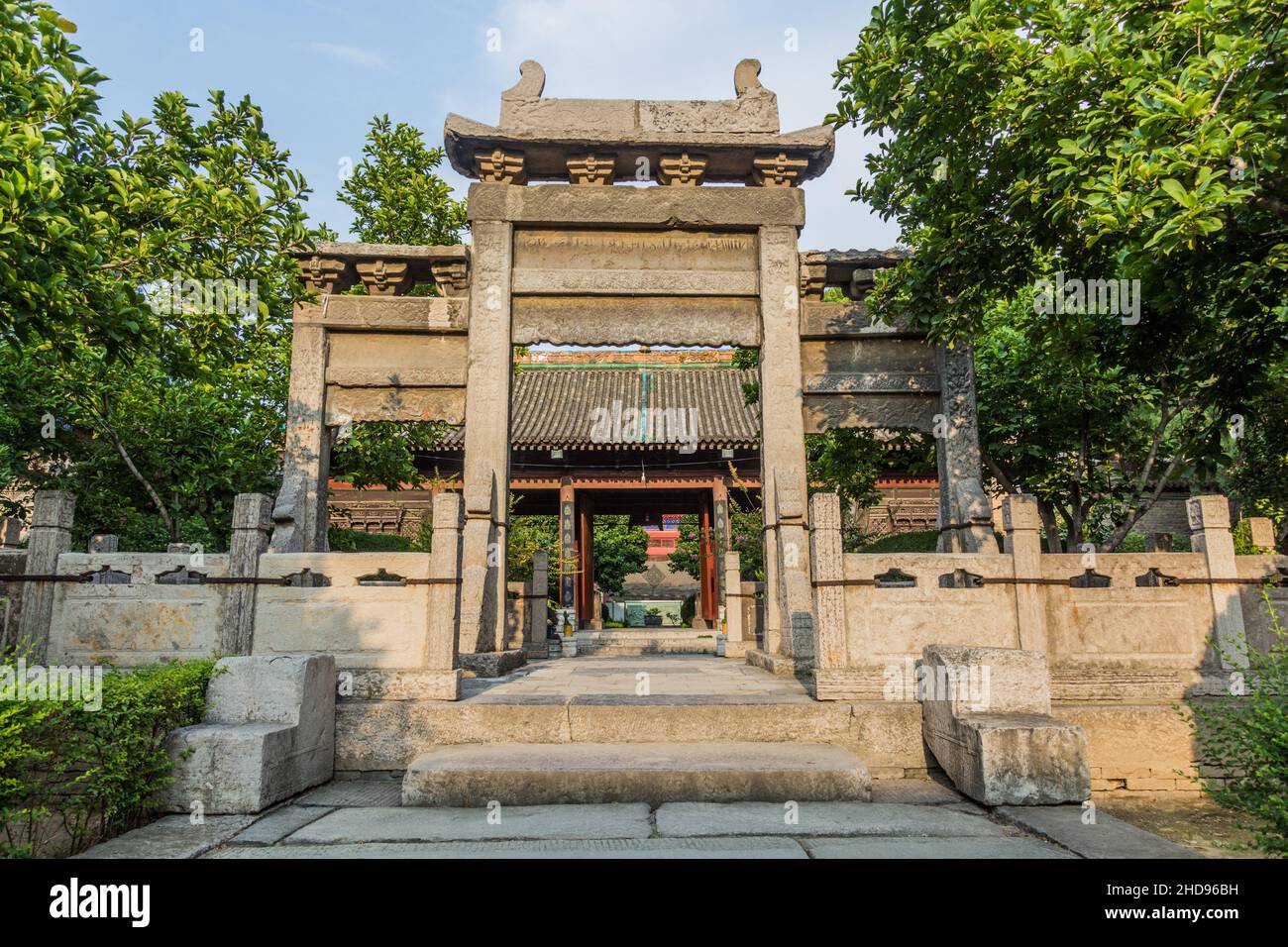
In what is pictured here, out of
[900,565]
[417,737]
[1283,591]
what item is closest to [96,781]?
[417,737]

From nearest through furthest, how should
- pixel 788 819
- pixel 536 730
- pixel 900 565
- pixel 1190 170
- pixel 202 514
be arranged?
pixel 788 819, pixel 1190 170, pixel 536 730, pixel 900 565, pixel 202 514

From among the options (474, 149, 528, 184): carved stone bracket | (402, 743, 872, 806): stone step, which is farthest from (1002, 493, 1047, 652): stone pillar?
(474, 149, 528, 184): carved stone bracket

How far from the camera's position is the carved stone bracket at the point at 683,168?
8.99m

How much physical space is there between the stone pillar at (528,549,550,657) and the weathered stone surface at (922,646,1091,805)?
760 centimetres

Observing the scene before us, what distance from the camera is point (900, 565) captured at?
5879 mm

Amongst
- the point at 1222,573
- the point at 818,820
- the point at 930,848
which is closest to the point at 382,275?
the point at 818,820

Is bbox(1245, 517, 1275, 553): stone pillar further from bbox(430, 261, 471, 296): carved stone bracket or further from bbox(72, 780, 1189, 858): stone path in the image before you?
bbox(430, 261, 471, 296): carved stone bracket

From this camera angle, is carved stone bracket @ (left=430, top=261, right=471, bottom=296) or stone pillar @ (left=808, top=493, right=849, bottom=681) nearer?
stone pillar @ (left=808, top=493, right=849, bottom=681)

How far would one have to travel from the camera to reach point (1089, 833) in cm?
356

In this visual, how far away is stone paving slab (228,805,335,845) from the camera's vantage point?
3777 millimetres

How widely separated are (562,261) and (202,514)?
5864mm

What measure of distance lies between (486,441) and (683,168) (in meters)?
3.96
